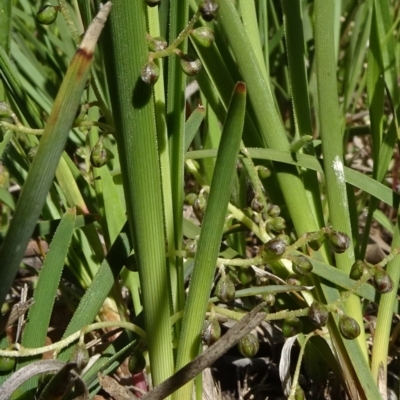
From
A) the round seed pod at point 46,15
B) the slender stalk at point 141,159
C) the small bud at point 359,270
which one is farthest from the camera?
the small bud at point 359,270

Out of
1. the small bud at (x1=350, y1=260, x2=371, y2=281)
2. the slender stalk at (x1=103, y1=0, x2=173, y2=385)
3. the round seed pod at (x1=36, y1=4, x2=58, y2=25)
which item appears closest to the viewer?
the slender stalk at (x1=103, y1=0, x2=173, y2=385)

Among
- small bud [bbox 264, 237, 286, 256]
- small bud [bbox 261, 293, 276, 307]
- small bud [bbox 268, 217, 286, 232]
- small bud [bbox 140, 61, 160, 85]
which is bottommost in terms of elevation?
small bud [bbox 261, 293, 276, 307]

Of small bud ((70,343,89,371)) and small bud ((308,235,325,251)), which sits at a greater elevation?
small bud ((308,235,325,251))

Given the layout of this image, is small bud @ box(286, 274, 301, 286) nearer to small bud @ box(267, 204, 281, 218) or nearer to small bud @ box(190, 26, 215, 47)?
small bud @ box(267, 204, 281, 218)

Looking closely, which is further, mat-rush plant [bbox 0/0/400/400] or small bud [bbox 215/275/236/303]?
small bud [bbox 215/275/236/303]

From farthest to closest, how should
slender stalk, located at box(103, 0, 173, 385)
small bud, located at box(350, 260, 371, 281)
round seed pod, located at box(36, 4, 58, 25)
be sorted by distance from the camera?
→ small bud, located at box(350, 260, 371, 281)
round seed pod, located at box(36, 4, 58, 25)
slender stalk, located at box(103, 0, 173, 385)

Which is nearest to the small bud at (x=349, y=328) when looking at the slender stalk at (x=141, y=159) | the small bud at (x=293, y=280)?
the small bud at (x=293, y=280)

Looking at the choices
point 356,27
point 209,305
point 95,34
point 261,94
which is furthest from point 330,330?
point 356,27

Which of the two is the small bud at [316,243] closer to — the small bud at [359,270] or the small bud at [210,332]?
the small bud at [359,270]

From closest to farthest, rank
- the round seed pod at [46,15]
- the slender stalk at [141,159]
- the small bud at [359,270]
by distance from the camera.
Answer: the slender stalk at [141,159] < the round seed pod at [46,15] < the small bud at [359,270]

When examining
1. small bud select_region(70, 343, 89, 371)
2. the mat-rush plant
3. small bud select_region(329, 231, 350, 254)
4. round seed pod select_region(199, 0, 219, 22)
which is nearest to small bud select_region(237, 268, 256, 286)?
the mat-rush plant
